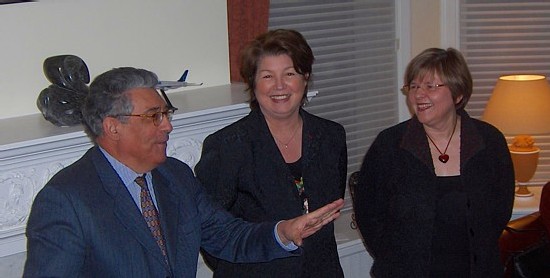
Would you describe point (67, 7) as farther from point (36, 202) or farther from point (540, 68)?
point (540, 68)

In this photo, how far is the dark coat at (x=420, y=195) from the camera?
129 inches

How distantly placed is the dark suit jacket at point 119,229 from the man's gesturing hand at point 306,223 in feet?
0.17

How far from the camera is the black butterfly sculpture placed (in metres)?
3.17

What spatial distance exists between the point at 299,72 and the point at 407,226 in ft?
2.24

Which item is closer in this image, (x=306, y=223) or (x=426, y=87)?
(x=306, y=223)

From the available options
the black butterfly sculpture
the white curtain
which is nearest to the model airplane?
the black butterfly sculpture

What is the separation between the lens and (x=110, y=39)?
11.4 feet

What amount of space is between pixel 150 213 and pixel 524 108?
2.49m

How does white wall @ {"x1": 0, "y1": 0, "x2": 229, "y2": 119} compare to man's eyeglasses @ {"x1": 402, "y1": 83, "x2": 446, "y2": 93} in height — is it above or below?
above

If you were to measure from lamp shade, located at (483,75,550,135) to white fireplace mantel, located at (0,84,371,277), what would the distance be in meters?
1.51

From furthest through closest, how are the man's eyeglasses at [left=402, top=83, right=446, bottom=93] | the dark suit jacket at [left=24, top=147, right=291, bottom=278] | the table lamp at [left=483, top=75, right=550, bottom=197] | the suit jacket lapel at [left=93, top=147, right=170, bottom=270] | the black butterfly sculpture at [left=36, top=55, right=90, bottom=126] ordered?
the table lamp at [left=483, top=75, right=550, bottom=197] → the man's eyeglasses at [left=402, top=83, right=446, bottom=93] → the black butterfly sculpture at [left=36, top=55, right=90, bottom=126] → the suit jacket lapel at [left=93, top=147, right=170, bottom=270] → the dark suit jacket at [left=24, top=147, right=291, bottom=278]

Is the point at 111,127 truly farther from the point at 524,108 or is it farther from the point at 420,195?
the point at 524,108

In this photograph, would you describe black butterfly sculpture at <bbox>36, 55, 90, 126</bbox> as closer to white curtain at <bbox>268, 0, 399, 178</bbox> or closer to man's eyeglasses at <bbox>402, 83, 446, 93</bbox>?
man's eyeglasses at <bbox>402, 83, 446, 93</bbox>

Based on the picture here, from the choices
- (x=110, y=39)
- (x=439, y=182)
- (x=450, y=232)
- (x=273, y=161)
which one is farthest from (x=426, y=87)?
(x=110, y=39)
